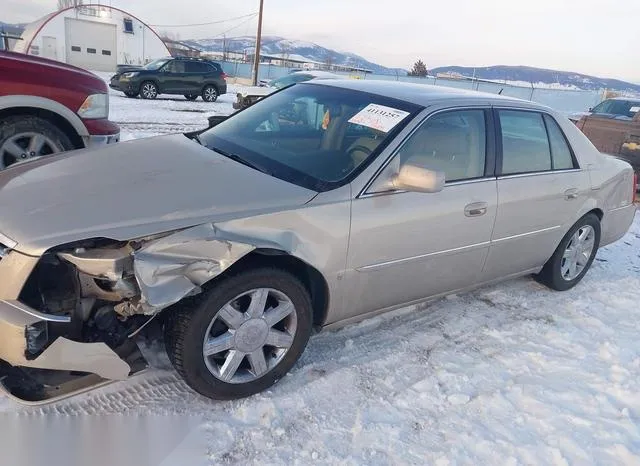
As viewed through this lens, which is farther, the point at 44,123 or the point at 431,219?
A: the point at 44,123

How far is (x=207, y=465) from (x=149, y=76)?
17.7m

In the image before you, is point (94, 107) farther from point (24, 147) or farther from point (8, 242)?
point (8, 242)

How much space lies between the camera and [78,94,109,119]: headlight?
5.17 m

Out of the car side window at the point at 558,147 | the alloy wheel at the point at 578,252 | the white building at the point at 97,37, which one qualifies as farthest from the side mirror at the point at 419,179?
the white building at the point at 97,37

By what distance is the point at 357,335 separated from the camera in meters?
3.55

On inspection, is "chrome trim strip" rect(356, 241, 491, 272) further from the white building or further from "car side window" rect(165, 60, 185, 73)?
the white building

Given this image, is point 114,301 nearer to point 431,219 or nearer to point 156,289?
point 156,289

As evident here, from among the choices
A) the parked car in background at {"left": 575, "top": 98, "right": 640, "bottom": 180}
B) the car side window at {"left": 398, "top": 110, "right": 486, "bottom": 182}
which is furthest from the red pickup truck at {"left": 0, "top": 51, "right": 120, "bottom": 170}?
the parked car in background at {"left": 575, "top": 98, "right": 640, "bottom": 180}

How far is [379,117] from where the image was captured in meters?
3.34

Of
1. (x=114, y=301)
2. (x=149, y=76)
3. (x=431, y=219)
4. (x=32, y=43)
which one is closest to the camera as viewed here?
(x=114, y=301)

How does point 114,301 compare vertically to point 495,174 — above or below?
below

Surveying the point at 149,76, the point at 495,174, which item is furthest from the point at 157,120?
the point at 495,174

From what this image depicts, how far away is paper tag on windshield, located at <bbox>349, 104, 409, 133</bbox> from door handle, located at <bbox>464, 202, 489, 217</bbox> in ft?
2.38

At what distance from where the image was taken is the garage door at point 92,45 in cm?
3753
